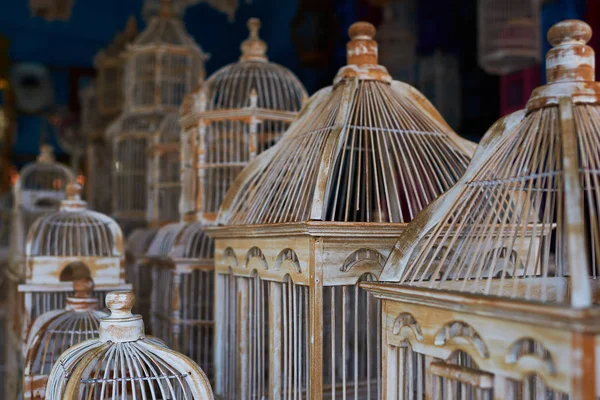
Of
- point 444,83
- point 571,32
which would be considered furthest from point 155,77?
point 571,32

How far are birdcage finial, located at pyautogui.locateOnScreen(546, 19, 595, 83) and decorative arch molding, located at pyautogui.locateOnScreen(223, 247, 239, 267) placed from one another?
6.48ft

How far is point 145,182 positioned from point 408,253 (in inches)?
220

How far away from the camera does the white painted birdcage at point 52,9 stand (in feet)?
33.0

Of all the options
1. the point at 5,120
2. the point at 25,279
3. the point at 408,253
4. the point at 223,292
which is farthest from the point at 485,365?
the point at 5,120

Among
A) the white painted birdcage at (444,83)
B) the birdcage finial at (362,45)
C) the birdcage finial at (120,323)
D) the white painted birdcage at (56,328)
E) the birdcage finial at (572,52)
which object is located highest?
the white painted birdcage at (444,83)

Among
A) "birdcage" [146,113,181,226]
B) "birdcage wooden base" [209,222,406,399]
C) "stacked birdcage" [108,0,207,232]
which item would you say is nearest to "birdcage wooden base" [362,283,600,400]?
"birdcage wooden base" [209,222,406,399]

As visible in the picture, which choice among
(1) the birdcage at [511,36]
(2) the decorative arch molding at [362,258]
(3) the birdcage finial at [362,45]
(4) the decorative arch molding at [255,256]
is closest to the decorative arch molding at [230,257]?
(4) the decorative arch molding at [255,256]

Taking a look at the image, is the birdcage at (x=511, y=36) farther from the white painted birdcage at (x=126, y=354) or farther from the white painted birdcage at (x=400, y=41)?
the white painted birdcage at (x=126, y=354)

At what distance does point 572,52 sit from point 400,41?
162 inches

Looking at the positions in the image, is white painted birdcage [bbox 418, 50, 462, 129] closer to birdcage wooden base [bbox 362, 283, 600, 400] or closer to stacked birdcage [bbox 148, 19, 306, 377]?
stacked birdcage [bbox 148, 19, 306, 377]

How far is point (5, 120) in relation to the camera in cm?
1106

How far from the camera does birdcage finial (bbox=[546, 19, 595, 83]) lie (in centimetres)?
228

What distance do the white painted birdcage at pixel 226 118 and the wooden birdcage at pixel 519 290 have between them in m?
2.55

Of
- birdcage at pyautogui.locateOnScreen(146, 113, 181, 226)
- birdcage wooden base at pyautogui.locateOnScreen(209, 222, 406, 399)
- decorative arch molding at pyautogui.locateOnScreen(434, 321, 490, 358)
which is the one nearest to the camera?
decorative arch molding at pyautogui.locateOnScreen(434, 321, 490, 358)
